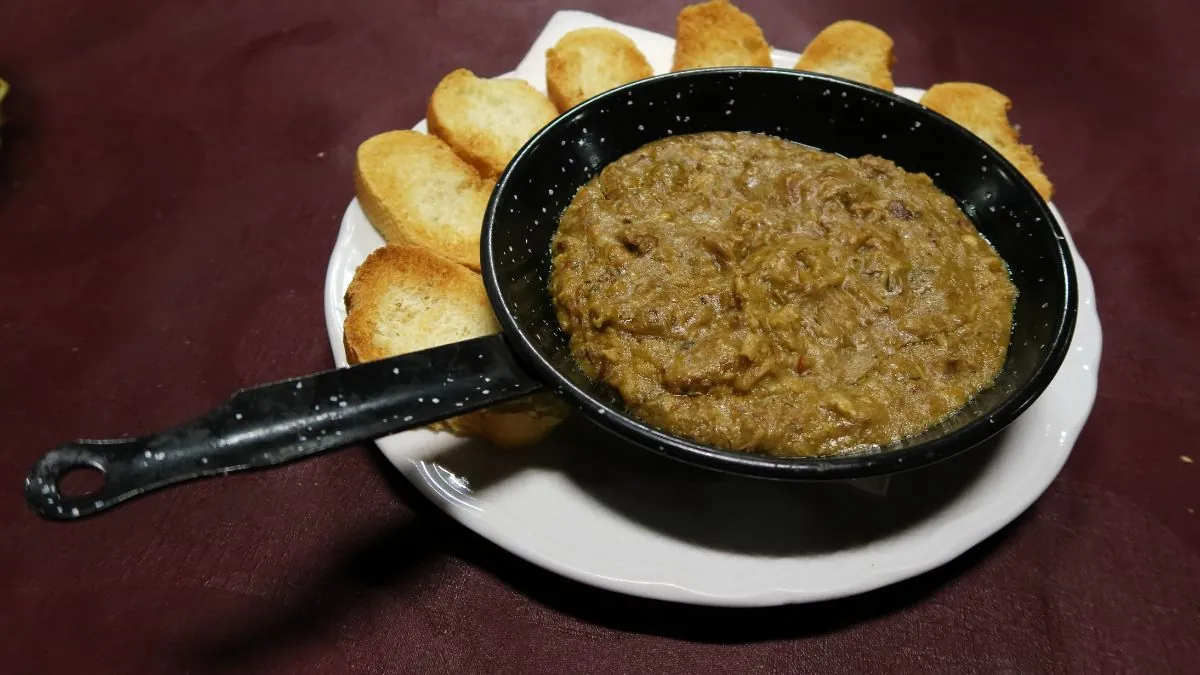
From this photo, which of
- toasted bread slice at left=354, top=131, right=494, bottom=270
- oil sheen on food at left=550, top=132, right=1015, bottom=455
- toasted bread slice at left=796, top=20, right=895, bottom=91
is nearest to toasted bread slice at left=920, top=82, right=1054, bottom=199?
toasted bread slice at left=796, top=20, right=895, bottom=91

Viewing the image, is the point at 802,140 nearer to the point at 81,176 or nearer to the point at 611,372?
the point at 611,372

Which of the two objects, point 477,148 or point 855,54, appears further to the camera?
point 855,54

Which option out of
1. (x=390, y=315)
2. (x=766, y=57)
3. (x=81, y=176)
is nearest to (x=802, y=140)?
(x=766, y=57)

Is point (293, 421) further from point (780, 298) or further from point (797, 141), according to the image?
point (797, 141)

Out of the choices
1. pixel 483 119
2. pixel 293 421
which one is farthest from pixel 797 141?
pixel 293 421

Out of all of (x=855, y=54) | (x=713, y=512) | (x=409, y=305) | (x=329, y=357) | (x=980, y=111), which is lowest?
(x=329, y=357)

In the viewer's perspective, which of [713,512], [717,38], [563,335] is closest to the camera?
[713,512]
